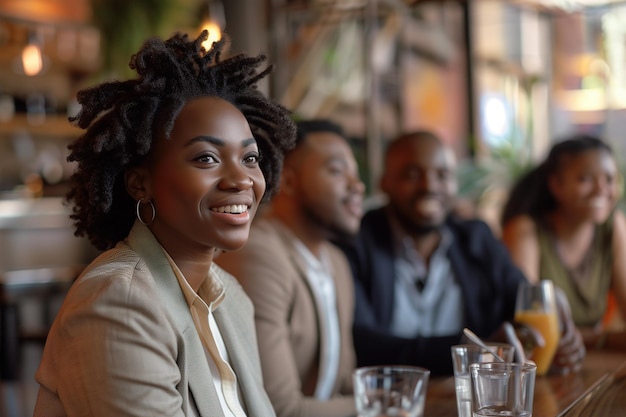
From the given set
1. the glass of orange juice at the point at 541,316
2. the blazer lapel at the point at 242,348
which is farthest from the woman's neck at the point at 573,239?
the blazer lapel at the point at 242,348

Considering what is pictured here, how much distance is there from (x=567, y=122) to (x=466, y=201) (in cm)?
297

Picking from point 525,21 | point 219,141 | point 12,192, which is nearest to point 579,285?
point 219,141

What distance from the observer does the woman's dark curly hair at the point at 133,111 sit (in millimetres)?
1336

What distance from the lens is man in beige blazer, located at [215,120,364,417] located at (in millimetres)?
1963

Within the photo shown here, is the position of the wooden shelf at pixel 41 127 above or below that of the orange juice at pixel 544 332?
above

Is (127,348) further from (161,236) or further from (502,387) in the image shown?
(502,387)

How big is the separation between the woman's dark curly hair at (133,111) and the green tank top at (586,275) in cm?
175

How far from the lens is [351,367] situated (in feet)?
7.64

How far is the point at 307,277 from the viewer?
226 cm

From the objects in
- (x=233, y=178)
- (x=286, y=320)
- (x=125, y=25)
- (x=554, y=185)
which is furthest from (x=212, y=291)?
(x=125, y=25)

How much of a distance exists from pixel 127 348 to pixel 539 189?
2.24 meters

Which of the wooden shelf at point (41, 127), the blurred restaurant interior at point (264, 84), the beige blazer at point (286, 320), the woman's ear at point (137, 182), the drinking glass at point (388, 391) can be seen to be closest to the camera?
the drinking glass at point (388, 391)

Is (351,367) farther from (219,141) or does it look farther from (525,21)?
(525,21)

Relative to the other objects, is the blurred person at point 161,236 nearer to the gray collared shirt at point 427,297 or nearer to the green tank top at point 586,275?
the gray collared shirt at point 427,297
